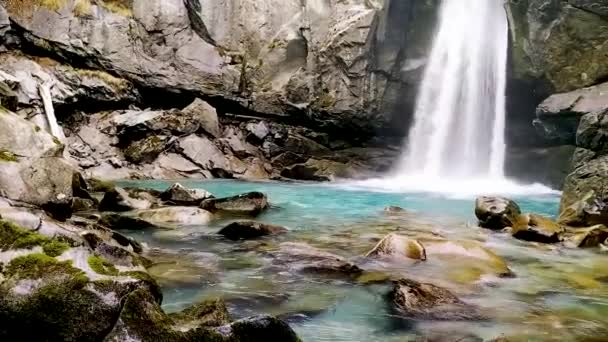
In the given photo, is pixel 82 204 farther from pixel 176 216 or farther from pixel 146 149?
pixel 146 149

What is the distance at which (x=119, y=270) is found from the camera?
5605 mm

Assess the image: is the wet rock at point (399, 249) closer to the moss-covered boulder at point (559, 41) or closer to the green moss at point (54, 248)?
the green moss at point (54, 248)

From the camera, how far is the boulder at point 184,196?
17484 mm

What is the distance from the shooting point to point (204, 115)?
3350 cm

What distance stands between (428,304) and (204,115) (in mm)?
27910

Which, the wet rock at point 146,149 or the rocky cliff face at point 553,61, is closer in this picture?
the rocky cliff face at point 553,61

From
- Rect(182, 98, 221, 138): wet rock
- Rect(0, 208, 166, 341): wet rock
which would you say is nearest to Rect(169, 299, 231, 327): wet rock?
Rect(0, 208, 166, 341): wet rock

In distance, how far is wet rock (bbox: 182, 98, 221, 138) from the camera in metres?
33.4

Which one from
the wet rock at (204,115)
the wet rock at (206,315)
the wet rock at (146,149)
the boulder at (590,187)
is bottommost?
the wet rock at (206,315)

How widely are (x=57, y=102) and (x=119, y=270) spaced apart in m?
29.9

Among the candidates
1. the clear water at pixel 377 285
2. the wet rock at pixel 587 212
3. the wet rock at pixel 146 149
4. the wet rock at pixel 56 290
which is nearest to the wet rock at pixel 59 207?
the clear water at pixel 377 285

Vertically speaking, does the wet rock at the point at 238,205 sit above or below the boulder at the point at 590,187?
below

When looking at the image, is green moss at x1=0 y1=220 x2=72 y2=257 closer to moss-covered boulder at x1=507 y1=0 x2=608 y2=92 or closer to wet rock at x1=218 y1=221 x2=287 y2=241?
wet rock at x1=218 y1=221 x2=287 y2=241

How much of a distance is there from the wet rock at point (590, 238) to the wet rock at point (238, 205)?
914 centimetres
